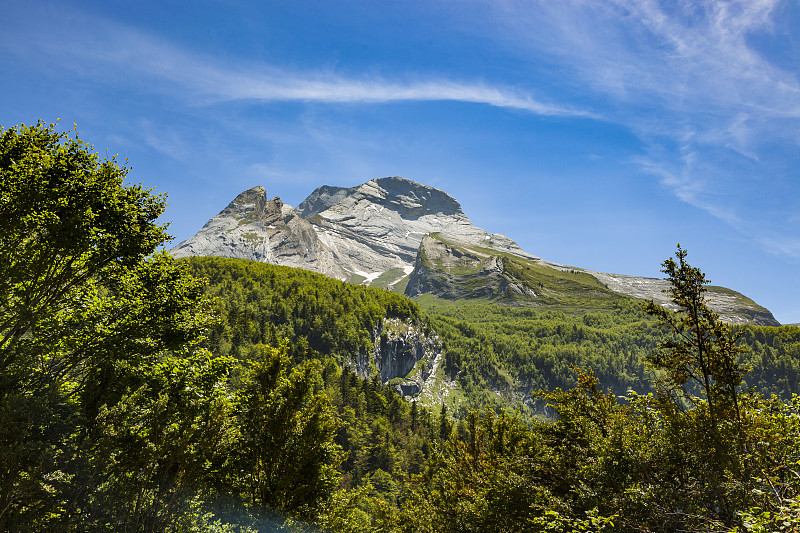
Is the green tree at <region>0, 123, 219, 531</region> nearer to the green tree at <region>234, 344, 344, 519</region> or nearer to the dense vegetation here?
the dense vegetation

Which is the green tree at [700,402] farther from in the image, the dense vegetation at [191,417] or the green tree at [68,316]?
the green tree at [68,316]

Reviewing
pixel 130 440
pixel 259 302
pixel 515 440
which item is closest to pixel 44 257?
pixel 130 440

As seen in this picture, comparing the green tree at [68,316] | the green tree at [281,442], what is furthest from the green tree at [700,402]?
the green tree at [68,316]

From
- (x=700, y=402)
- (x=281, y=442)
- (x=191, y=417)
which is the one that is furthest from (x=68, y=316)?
(x=700, y=402)

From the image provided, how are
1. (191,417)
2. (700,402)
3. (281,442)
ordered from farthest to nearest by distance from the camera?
(281,442), (191,417), (700,402)

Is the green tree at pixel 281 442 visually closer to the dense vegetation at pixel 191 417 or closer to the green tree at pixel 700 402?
the dense vegetation at pixel 191 417

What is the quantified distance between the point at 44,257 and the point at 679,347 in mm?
21358

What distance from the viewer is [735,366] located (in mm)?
12594

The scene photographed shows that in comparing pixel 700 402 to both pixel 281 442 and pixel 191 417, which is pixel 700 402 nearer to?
pixel 281 442

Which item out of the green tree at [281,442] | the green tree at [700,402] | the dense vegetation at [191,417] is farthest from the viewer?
the green tree at [281,442]

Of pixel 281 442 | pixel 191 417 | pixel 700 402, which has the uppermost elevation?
pixel 700 402

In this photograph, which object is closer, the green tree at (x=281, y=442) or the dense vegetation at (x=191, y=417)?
the dense vegetation at (x=191, y=417)

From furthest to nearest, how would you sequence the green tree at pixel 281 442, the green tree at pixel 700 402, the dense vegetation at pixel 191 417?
the green tree at pixel 281 442 < the dense vegetation at pixel 191 417 < the green tree at pixel 700 402

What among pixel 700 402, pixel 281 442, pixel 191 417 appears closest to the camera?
pixel 700 402
